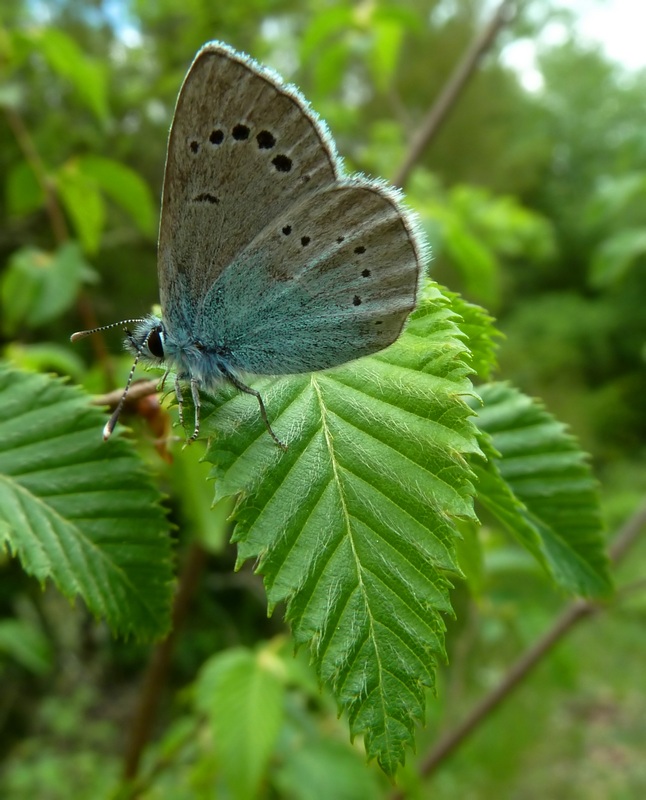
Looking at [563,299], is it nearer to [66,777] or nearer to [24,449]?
[66,777]

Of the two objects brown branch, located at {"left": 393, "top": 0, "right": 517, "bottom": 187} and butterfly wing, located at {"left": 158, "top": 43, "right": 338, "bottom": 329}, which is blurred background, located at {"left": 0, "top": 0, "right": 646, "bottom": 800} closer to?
brown branch, located at {"left": 393, "top": 0, "right": 517, "bottom": 187}

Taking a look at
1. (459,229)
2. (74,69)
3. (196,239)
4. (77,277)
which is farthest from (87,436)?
(459,229)

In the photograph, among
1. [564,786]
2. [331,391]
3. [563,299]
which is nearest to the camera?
[331,391]

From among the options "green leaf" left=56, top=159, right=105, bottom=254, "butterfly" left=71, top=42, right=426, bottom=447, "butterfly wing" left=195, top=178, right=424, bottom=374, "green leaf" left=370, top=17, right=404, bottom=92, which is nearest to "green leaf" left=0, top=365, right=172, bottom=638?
"butterfly" left=71, top=42, right=426, bottom=447

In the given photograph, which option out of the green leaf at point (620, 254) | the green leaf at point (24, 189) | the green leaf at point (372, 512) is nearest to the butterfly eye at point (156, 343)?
the green leaf at point (372, 512)

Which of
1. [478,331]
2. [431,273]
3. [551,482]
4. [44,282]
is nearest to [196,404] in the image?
[478,331]

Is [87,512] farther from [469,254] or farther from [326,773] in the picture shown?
[469,254]
